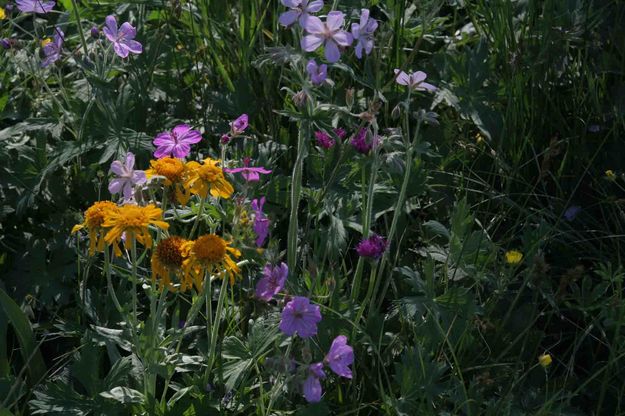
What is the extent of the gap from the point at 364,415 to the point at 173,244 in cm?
66

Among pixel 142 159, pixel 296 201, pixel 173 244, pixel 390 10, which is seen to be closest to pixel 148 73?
pixel 142 159

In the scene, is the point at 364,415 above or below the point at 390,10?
below

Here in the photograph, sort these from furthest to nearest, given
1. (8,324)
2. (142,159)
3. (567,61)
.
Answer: (567,61), (142,159), (8,324)

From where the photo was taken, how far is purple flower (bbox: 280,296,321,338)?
1.67 meters

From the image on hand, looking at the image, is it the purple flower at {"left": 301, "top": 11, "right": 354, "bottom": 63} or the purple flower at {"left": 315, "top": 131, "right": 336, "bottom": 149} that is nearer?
the purple flower at {"left": 301, "top": 11, "right": 354, "bottom": 63}

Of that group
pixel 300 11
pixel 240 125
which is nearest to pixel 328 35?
pixel 300 11

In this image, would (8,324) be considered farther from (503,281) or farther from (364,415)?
(503,281)

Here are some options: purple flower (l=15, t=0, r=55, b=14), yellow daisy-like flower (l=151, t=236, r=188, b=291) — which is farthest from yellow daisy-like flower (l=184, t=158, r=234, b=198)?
purple flower (l=15, t=0, r=55, b=14)

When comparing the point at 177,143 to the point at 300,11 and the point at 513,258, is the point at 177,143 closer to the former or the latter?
the point at 300,11

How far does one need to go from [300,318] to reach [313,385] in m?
0.12

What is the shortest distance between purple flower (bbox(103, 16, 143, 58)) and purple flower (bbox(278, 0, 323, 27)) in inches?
24.0

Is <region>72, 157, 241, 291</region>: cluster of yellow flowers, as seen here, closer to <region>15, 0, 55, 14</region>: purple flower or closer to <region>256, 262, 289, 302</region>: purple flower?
<region>256, 262, 289, 302</region>: purple flower

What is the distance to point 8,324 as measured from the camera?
2.24 m

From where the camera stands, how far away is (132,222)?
5.12 ft
